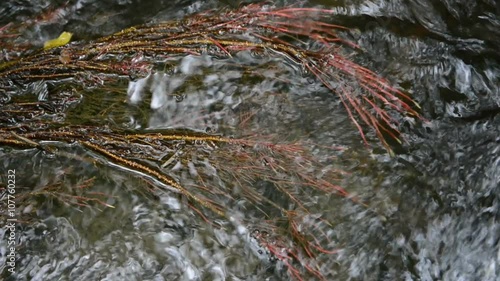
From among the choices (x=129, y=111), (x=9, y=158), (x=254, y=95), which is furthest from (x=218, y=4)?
(x=9, y=158)

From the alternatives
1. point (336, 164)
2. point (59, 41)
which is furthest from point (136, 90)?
point (336, 164)

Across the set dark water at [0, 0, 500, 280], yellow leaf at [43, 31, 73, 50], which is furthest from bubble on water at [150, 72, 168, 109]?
yellow leaf at [43, 31, 73, 50]

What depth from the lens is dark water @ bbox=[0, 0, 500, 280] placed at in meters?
3.06

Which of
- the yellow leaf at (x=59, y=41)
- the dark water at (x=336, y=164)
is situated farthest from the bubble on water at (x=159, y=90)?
the yellow leaf at (x=59, y=41)

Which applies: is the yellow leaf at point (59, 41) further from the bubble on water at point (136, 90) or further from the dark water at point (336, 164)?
the bubble on water at point (136, 90)

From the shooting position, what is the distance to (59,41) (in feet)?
10.8

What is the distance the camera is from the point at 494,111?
324 cm

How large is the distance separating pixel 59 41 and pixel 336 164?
1.77 m

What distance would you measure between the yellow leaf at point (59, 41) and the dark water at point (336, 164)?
0.06 m

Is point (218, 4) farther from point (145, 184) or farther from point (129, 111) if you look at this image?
point (145, 184)

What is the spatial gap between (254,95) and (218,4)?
0.61m

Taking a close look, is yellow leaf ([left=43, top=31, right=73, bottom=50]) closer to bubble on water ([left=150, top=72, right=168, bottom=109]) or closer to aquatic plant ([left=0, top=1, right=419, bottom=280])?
aquatic plant ([left=0, top=1, right=419, bottom=280])

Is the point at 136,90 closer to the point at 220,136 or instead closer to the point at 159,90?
the point at 159,90

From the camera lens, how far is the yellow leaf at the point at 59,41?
10.8ft
